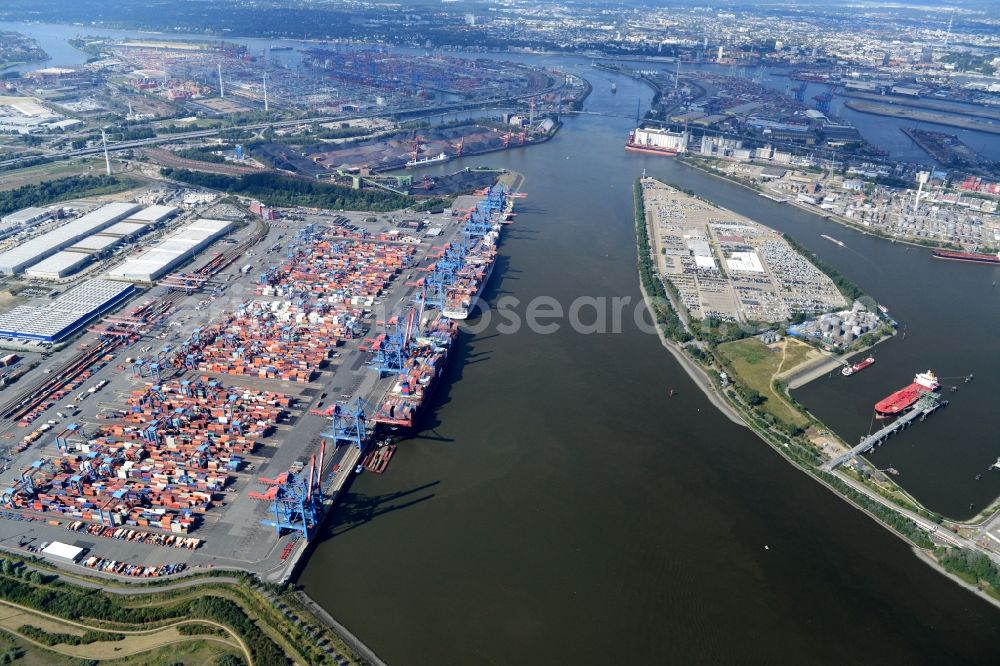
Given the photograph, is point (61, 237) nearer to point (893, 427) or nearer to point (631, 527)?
point (631, 527)

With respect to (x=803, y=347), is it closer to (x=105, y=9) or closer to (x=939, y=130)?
(x=939, y=130)

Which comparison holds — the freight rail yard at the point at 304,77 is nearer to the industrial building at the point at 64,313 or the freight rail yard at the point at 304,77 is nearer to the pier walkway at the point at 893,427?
the industrial building at the point at 64,313

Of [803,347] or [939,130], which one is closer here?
[803,347]

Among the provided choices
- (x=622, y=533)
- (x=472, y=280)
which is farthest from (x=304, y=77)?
(x=622, y=533)

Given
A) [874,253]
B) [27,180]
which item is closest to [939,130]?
[874,253]

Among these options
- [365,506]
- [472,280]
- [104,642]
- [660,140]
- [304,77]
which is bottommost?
[104,642]

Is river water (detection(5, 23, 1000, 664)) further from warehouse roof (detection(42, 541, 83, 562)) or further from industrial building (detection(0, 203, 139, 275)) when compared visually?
industrial building (detection(0, 203, 139, 275))
